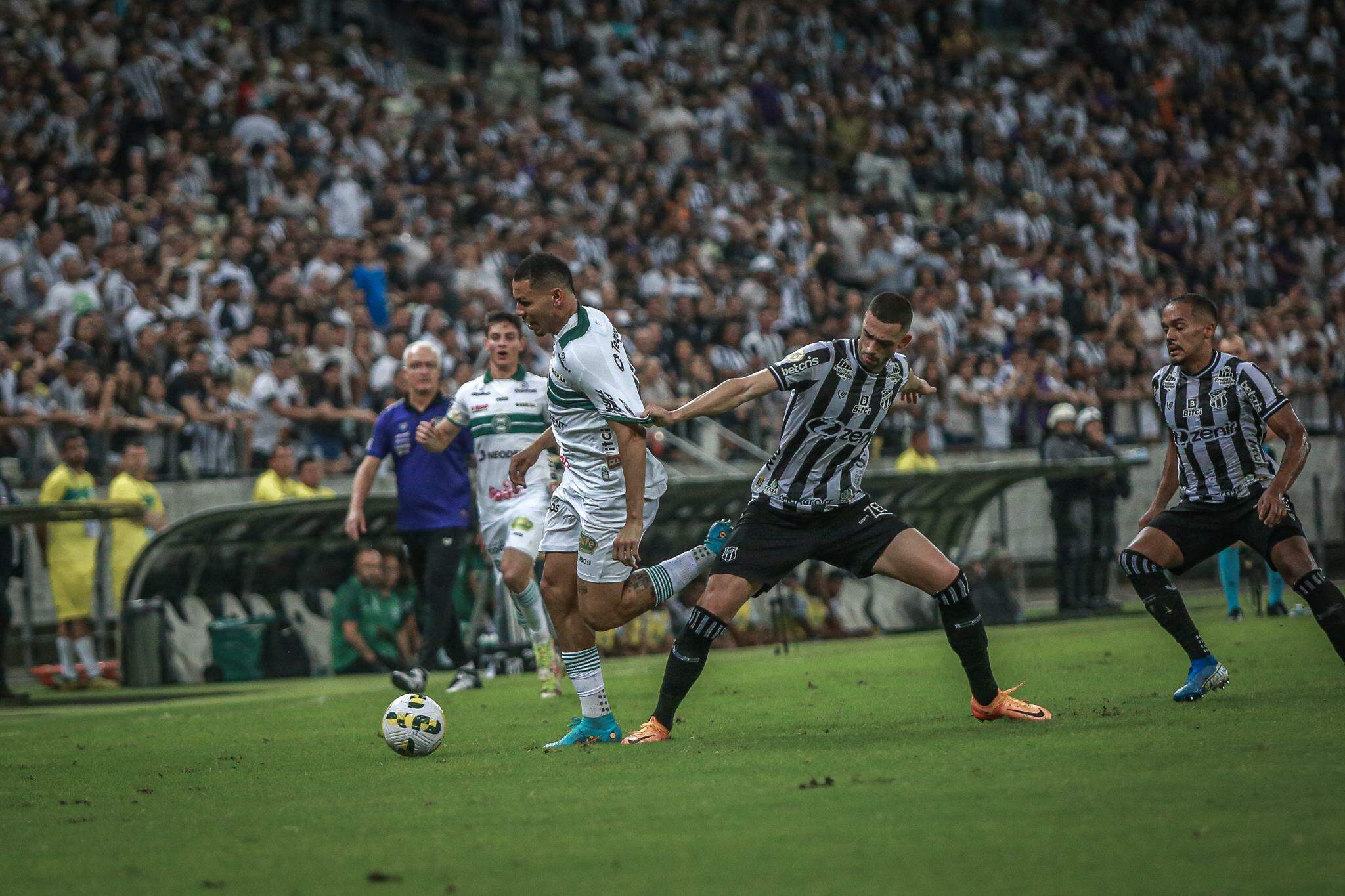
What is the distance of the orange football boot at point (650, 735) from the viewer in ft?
28.4

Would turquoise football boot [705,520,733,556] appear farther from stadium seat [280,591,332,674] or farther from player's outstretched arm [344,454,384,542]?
stadium seat [280,591,332,674]

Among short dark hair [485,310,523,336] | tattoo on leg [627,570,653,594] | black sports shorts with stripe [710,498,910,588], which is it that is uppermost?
short dark hair [485,310,523,336]

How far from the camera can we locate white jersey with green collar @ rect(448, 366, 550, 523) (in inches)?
504

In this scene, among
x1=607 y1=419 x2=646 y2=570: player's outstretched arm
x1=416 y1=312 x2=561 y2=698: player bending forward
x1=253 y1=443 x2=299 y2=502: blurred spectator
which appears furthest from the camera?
x1=253 y1=443 x2=299 y2=502: blurred spectator

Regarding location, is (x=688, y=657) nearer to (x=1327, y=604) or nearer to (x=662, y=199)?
(x=1327, y=604)

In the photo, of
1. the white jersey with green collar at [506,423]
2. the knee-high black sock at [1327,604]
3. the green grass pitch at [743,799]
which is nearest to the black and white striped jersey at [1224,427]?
the knee-high black sock at [1327,604]

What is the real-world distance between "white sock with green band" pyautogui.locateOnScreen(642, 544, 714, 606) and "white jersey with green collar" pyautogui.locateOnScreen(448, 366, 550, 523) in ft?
12.8

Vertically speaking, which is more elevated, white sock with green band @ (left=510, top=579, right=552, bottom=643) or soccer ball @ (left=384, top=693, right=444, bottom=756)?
white sock with green band @ (left=510, top=579, right=552, bottom=643)

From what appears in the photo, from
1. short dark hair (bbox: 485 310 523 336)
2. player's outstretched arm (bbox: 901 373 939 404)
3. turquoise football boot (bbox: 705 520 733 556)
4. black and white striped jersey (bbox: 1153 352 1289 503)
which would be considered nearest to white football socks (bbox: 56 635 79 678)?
short dark hair (bbox: 485 310 523 336)

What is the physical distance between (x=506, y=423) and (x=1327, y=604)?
20.0 feet

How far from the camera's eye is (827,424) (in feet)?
28.8

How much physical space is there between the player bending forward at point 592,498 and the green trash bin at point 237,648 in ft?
28.5

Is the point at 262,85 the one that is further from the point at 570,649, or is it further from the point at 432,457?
the point at 570,649

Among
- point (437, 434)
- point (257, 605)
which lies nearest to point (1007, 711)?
point (437, 434)
